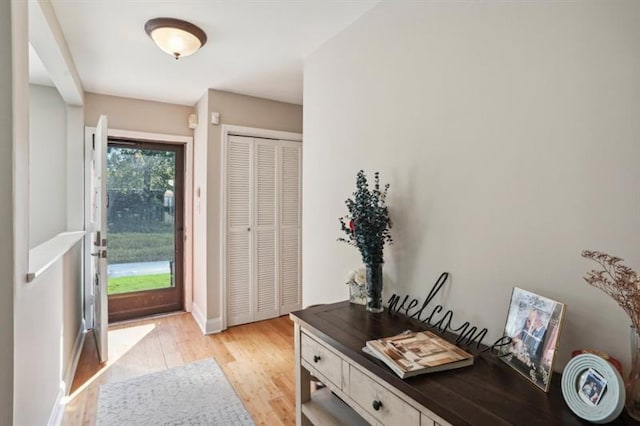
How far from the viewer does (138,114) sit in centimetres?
370

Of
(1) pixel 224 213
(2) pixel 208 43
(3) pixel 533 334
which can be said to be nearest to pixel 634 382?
(3) pixel 533 334

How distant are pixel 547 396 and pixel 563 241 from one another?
479mm

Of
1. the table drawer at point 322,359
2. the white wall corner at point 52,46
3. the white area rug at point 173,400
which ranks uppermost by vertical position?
the white wall corner at point 52,46

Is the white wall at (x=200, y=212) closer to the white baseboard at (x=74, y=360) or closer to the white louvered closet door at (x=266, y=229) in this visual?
the white louvered closet door at (x=266, y=229)

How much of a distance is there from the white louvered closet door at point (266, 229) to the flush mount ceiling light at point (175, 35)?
4.86ft

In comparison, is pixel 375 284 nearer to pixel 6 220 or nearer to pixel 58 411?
pixel 6 220

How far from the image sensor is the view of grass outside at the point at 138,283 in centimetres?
383

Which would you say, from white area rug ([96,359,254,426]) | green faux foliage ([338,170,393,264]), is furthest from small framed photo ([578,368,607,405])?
white area rug ([96,359,254,426])

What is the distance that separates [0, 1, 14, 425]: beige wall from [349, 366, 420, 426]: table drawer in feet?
4.12

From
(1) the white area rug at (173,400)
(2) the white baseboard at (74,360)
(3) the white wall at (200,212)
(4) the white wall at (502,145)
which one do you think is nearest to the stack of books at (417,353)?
(4) the white wall at (502,145)

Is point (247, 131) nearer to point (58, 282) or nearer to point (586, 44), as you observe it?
point (58, 282)

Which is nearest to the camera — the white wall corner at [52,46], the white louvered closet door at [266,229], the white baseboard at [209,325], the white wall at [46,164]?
the white wall corner at [52,46]

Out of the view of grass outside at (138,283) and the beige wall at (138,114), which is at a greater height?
the beige wall at (138,114)

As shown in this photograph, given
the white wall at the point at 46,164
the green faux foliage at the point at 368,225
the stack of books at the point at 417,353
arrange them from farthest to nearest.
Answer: the white wall at the point at 46,164 → the green faux foliage at the point at 368,225 → the stack of books at the point at 417,353
